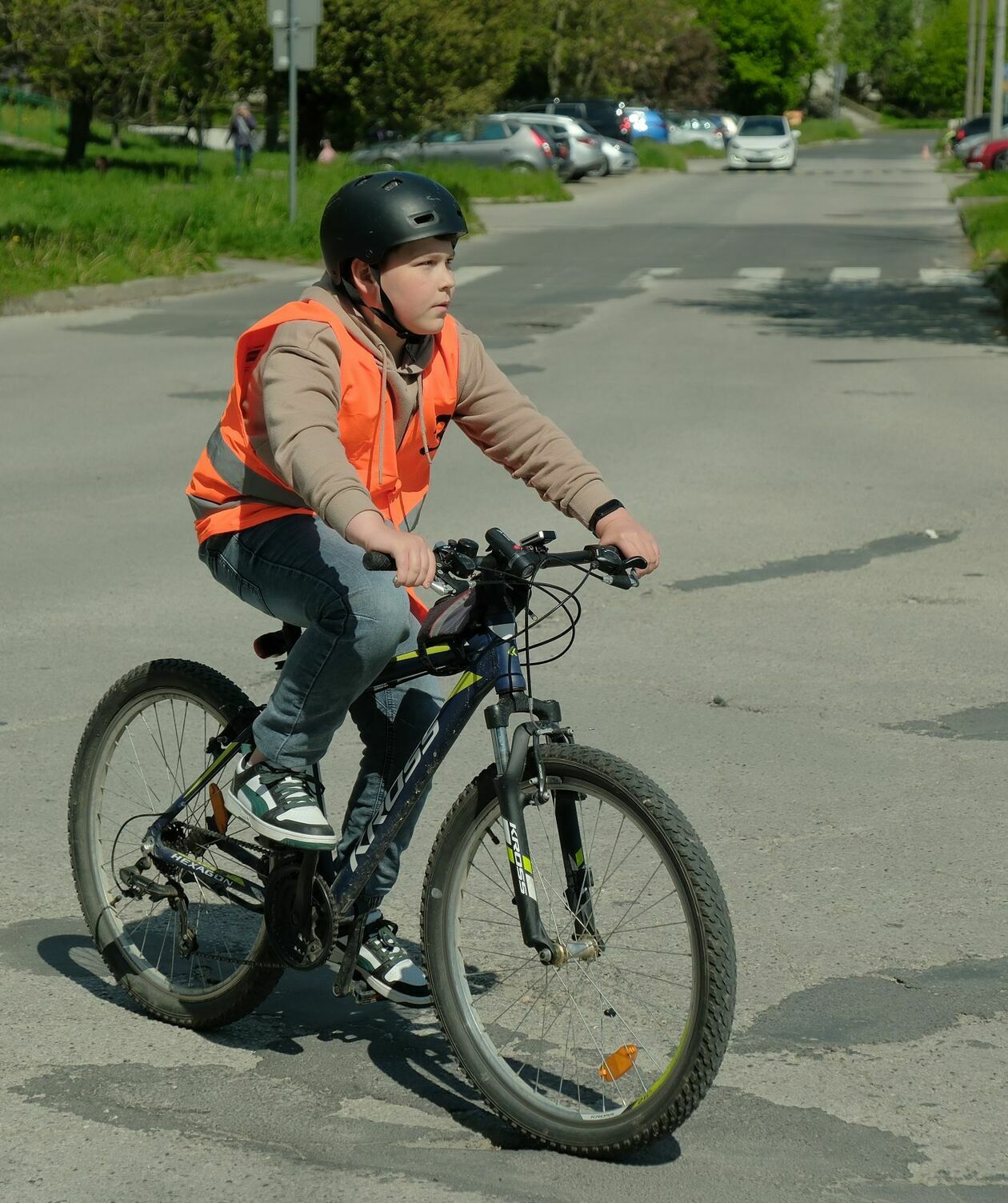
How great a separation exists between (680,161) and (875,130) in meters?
67.8

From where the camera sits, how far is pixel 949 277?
2339cm

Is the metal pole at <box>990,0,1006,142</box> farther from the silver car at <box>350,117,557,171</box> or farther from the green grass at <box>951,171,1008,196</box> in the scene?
the silver car at <box>350,117,557,171</box>

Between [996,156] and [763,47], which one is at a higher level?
[763,47]

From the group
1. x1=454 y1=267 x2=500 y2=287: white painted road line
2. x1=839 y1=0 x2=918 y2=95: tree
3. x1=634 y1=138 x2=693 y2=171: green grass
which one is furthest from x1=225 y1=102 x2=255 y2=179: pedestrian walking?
x1=839 y1=0 x2=918 y2=95: tree

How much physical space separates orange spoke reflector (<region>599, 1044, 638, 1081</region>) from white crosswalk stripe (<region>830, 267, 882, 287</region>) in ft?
65.4

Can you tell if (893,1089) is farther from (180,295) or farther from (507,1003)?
(180,295)

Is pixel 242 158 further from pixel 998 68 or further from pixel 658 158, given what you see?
pixel 658 158

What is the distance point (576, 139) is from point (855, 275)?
2547 cm

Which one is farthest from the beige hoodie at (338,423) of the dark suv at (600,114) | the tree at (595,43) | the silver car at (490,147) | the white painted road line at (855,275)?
the tree at (595,43)

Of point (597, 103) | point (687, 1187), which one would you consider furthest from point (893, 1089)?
point (597, 103)

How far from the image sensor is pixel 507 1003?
3553 millimetres

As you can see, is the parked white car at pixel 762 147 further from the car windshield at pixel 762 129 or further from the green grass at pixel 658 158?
the green grass at pixel 658 158

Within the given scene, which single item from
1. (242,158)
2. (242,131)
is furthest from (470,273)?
(242,131)

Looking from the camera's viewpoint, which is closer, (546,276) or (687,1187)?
(687,1187)
